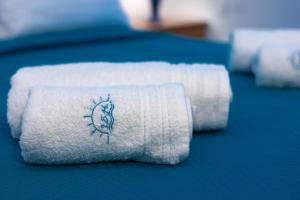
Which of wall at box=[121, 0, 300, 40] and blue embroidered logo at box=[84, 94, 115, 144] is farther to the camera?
wall at box=[121, 0, 300, 40]

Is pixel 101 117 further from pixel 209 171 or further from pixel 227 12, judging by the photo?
pixel 227 12

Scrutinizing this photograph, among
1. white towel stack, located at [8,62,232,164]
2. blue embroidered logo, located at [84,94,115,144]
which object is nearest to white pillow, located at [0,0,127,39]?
white towel stack, located at [8,62,232,164]

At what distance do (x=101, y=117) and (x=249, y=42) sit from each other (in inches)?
29.4

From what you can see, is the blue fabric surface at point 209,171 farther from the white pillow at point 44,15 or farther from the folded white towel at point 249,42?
the white pillow at point 44,15

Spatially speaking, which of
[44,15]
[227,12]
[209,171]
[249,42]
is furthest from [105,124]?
[227,12]

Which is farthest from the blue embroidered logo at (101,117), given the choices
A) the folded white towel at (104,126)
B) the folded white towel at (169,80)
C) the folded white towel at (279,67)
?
the folded white towel at (279,67)

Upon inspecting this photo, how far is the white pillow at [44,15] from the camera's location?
1.68 metres

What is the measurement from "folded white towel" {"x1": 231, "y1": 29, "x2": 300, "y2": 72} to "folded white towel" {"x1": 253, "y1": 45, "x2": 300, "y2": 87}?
0.39 ft

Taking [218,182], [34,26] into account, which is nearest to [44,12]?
[34,26]

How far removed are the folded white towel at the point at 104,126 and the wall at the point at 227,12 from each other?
6.30 ft

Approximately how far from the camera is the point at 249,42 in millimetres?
1280

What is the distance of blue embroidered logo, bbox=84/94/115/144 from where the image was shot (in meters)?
0.67

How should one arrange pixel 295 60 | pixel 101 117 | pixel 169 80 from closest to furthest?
1. pixel 101 117
2. pixel 169 80
3. pixel 295 60

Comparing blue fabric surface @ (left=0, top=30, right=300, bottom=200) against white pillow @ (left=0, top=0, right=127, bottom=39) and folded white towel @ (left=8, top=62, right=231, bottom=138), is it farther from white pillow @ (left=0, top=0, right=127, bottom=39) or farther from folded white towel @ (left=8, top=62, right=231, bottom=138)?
white pillow @ (left=0, top=0, right=127, bottom=39)
